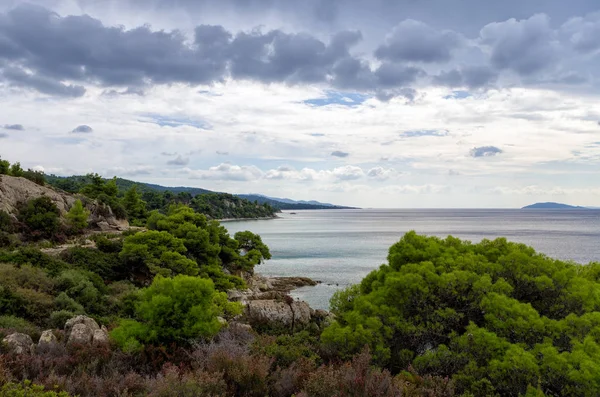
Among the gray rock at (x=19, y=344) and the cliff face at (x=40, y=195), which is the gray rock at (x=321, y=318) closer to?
the gray rock at (x=19, y=344)

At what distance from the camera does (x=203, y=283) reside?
40.7 feet

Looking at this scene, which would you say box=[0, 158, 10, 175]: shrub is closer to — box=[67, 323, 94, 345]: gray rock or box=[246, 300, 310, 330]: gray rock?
box=[246, 300, 310, 330]: gray rock

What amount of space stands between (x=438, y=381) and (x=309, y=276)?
43.5 meters

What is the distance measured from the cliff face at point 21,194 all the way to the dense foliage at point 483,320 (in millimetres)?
30804

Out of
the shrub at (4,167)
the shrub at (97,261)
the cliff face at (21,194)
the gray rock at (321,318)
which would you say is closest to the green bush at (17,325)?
the gray rock at (321,318)

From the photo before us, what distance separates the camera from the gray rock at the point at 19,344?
30.8ft

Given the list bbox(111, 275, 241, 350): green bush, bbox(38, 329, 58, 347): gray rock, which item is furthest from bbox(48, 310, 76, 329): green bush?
bbox(111, 275, 241, 350): green bush

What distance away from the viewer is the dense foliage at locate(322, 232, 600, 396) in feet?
35.4

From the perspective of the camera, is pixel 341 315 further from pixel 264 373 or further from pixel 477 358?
pixel 264 373

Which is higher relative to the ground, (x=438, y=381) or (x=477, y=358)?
(x=438, y=381)

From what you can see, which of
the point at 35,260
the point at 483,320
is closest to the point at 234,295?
the point at 35,260

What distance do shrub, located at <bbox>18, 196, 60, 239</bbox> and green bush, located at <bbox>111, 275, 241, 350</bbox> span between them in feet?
81.7

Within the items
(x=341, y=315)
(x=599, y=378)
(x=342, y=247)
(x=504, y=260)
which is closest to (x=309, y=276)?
(x=342, y=247)

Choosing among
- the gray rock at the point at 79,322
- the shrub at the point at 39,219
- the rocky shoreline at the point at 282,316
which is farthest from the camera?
the shrub at the point at 39,219
